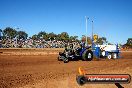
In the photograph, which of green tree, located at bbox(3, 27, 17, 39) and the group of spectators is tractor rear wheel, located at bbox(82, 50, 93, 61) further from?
green tree, located at bbox(3, 27, 17, 39)

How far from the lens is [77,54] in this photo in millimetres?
18484

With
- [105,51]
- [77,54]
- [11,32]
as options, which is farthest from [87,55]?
[11,32]

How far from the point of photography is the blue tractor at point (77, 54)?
17.6 metres

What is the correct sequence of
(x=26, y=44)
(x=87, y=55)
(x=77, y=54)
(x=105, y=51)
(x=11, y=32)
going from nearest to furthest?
1. (x=77, y=54)
2. (x=87, y=55)
3. (x=105, y=51)
4. (x=26, y=44)
5. (x=11, y=32)

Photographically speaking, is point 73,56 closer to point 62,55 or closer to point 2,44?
point 62,55

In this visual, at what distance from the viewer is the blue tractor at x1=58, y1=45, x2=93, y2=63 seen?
57.6ft

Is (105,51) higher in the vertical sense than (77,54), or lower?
higher

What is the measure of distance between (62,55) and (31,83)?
8.62 m

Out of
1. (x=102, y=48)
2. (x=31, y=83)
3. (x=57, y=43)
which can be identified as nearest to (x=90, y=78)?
(x=31, y=83)

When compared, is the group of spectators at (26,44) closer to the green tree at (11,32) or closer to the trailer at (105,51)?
the trailer at (105,51)

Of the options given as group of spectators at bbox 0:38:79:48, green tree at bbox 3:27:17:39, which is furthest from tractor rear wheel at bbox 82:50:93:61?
green tree at bbox 3:27:17:39

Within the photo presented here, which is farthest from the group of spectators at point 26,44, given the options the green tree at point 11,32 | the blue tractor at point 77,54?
the green tree at point 11,32

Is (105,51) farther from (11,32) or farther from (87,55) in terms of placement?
(11,32)

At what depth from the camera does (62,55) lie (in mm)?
→ 17688
